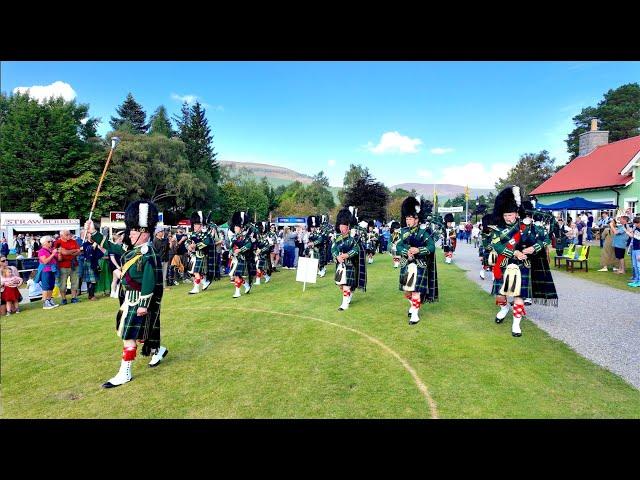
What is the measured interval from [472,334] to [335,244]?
12.8ft

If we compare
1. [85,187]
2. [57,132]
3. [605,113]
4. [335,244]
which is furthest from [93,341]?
[605,113]

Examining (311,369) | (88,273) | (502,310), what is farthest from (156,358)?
(88,273)

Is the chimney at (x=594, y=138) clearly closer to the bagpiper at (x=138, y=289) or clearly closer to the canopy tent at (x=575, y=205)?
the canopy tent at (x=575, y=205)

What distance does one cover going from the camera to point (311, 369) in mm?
5324

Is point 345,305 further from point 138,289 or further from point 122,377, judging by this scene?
point 122,377

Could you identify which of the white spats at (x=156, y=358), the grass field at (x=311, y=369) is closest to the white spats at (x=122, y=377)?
the grass field at (x=311, y=369)

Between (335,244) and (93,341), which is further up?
(335,244)

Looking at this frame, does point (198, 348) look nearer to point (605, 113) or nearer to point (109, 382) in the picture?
point (109, 382)

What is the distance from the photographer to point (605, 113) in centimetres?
3975

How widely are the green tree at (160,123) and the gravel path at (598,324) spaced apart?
188 ft

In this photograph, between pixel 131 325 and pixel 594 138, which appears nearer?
pixel 131 325

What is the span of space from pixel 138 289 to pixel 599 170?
34.3m

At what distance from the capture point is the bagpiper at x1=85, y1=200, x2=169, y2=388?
499 centimetres

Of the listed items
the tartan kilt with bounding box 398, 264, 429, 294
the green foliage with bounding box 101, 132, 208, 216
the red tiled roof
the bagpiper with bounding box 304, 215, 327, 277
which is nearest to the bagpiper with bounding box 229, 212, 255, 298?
the bagpiper with bounding box 304, 215, 327, 277
